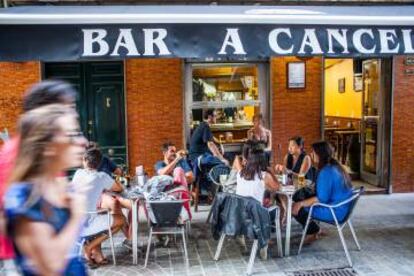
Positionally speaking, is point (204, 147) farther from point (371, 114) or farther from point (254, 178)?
point (371, 114)

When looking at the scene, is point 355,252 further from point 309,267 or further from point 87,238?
point 87,238

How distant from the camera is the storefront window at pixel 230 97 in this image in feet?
29.2

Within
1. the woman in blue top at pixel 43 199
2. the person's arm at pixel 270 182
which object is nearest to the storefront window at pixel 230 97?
the person's arm at pixel 270 182

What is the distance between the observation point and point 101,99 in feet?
28.4

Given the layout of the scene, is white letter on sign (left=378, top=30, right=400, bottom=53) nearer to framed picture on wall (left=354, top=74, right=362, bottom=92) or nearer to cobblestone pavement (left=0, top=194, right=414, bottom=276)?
cobblestone pavement (left=0, top=194, right=414, bottom=276)

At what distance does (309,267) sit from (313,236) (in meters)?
0.88

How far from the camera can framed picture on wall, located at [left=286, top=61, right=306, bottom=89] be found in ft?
28.9

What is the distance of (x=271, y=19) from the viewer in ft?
16.5

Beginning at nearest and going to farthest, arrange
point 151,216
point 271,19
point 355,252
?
point 271,19
point 151,216
point 355,252

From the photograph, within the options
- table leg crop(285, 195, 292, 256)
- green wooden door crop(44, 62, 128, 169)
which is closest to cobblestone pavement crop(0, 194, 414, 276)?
table leg crop(285, 195, 292, 256)

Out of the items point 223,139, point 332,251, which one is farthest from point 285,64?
point 332,251

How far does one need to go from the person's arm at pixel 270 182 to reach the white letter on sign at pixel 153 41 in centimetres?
193

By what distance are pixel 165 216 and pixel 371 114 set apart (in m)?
6.02

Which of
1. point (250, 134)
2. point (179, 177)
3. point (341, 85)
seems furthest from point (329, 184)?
point (341, 85)
